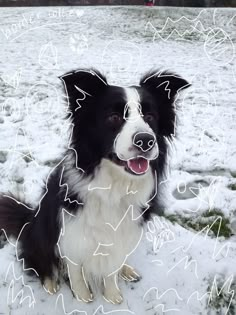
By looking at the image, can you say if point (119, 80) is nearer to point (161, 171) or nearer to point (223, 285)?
point (161, 171)

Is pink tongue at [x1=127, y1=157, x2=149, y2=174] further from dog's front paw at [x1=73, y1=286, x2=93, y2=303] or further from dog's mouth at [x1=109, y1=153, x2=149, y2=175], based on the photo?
dog's front paw at [x1=73, y1=286, x2=93, y2=303]

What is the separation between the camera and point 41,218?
7.24 feet

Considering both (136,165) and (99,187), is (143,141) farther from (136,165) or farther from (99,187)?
(99,187)

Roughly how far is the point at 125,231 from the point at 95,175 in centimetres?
48

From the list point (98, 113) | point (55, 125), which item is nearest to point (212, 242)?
point (98, 113)

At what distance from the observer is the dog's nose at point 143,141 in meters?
1.42

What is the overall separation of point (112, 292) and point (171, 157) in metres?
1.65

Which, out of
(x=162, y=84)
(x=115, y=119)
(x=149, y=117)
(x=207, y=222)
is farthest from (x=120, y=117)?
(x=207, y=222)

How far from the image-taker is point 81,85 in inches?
65.2

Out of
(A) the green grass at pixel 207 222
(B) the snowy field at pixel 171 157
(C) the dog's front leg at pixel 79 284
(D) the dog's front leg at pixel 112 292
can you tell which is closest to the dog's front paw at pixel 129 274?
(B) the snowy field at pixel 171 157

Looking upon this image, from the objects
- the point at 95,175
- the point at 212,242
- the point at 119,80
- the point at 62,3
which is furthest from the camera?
the point at 119,80

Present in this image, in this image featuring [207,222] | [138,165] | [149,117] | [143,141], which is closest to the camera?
[143,141]

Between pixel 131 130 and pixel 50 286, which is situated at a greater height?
pixel 131 130

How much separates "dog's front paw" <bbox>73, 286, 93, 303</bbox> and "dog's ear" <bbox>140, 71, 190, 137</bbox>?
3.92 ft
